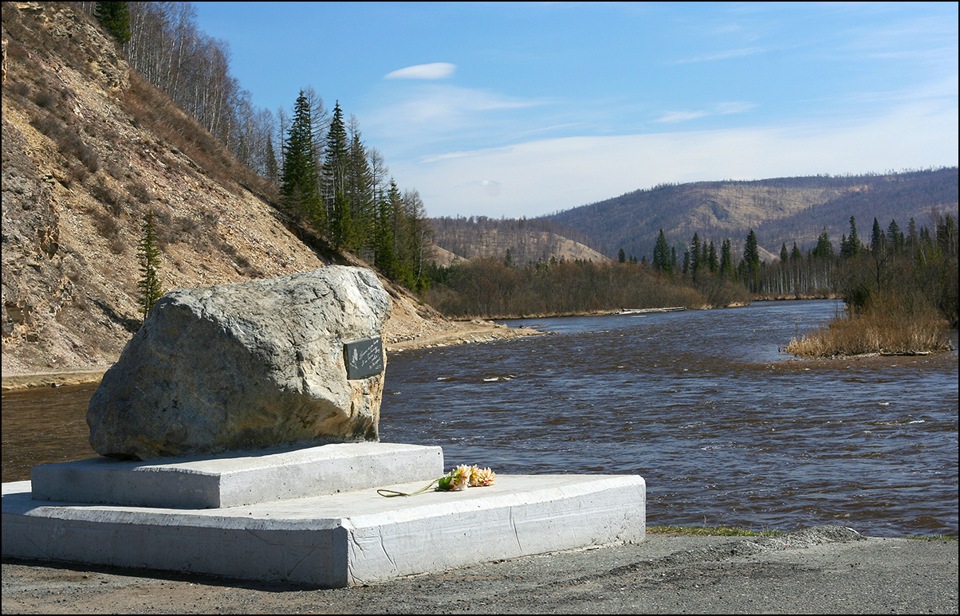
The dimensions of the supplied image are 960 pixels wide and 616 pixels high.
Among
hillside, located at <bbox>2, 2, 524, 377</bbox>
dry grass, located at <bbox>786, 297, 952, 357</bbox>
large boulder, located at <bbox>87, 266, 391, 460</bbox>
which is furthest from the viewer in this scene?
dry grass, located at <bbox>786, 297, 952, 357</bbox>

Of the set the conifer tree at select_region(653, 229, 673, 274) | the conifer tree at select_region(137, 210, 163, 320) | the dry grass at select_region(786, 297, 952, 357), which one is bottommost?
the dry grass at select_region(786, 297, 952, 357)

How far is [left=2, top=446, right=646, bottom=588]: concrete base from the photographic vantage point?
653 centimetres

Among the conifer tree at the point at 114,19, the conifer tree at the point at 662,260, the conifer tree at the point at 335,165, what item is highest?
the conifer tree at the point at 114,19

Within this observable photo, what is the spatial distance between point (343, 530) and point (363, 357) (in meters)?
2.86

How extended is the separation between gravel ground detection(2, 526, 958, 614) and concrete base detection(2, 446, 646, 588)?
0.47 feet

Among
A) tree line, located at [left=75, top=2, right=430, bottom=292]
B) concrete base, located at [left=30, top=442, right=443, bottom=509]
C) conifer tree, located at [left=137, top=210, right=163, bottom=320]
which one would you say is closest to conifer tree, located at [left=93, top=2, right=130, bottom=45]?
tree line, located at [left=75, top=2, right=430, bottom=292]

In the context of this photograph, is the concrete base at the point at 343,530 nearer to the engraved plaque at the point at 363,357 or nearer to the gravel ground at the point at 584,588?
the gravel ground at the point at 584,588

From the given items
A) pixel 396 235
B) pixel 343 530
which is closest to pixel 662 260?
pixel 396 235

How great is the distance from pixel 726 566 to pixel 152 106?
5770 centimetres

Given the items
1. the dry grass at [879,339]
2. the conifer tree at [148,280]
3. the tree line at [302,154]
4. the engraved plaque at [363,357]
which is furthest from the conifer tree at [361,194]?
the engraved plaque at [363,357]

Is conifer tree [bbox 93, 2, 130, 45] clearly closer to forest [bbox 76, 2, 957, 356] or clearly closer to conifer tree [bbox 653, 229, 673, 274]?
forest [bbox 76, 2, 957, 356]

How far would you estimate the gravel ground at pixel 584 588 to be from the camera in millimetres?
5750

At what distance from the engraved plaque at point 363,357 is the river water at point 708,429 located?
14.0 feet

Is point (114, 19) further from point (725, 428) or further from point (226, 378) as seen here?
point (226, 378)
